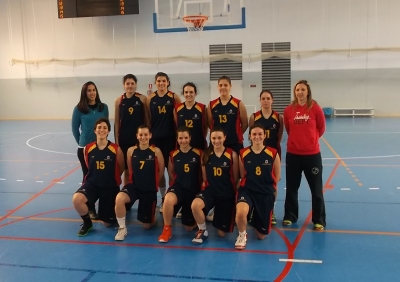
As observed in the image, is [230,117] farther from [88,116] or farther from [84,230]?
[84,230]

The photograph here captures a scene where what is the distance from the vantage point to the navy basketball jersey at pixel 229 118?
14.0ft

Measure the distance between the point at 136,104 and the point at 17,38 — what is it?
1461cm

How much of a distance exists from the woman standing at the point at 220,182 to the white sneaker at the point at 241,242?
0.22 metres

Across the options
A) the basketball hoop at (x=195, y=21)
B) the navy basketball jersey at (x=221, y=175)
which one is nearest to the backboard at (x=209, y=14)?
the basketball hoop at (x=195, y=21)

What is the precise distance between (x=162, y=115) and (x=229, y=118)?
31.4 inches

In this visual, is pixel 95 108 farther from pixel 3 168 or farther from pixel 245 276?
pixel 3 168

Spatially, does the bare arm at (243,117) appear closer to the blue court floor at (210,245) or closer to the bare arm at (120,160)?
the blue court floor at (210,245)

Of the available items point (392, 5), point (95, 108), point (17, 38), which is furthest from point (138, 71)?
point (95, 108)

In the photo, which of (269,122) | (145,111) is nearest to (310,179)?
(269,122)

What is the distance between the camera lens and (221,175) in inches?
156

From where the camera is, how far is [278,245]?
12.2 ft

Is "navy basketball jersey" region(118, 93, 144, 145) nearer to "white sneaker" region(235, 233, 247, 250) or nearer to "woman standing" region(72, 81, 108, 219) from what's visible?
"woman standing" region(72, 81, 108, 219)

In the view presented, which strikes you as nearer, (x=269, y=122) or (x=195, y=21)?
(x=269, y=122)

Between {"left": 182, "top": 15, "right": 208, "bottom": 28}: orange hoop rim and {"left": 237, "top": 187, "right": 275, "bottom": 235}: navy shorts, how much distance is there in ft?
27.4
